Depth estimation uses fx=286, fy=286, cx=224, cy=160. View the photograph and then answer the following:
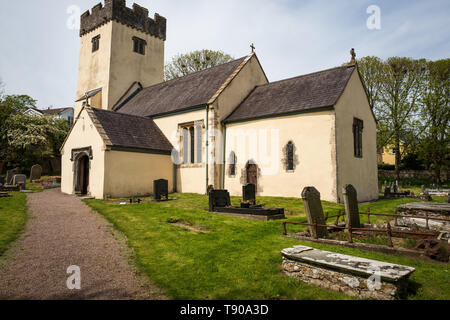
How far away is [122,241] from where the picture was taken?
845cm

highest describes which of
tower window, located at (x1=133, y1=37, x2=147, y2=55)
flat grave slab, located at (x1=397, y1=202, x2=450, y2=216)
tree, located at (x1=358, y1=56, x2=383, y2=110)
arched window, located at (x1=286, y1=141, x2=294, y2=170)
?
tower window, located at (x1=133, y1=37, x2=147, y2=55)

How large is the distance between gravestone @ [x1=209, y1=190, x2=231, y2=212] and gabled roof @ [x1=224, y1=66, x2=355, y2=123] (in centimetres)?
761

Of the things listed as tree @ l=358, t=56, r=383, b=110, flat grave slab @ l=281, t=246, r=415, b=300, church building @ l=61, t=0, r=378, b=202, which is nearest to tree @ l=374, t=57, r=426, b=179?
tree @ l=358, t=56, r=383, b=110

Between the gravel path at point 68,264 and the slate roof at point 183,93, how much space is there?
46.0 feet

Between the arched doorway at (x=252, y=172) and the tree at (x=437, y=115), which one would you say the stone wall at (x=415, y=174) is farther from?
the arched doorway at (x=252, y=172)

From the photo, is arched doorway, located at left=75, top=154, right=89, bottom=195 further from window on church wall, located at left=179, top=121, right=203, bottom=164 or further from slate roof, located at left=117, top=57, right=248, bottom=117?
window on church wall, located at left=179, top=121, right=203, bottom=164

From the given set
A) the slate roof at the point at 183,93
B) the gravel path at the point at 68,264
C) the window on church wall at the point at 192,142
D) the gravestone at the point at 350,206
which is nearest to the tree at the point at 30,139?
the slate roof at the point at 183,93

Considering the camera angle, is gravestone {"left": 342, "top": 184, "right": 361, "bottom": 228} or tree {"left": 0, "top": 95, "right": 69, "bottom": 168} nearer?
gravestone {"left": 342, "top": 184, "right": 361, "bottom": 228}

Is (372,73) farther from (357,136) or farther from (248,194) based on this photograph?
(248,194)

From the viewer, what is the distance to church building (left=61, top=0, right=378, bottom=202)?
57.4 feet

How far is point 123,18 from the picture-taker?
32.0 meters

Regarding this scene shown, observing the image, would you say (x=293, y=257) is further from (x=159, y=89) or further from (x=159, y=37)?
(x=159, y=37)

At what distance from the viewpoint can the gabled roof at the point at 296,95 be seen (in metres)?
17.8
